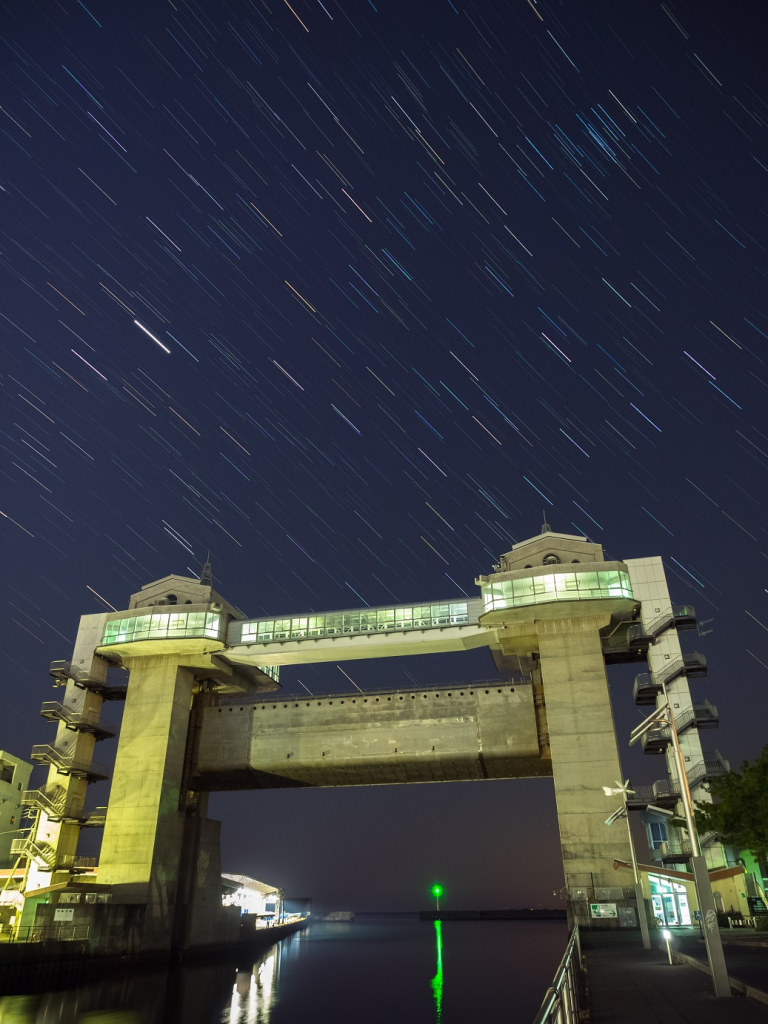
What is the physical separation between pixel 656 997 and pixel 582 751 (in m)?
31.9

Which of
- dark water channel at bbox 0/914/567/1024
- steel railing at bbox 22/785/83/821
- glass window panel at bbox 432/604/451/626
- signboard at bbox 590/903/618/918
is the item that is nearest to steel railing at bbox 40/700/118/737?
steel railing at bbox 22/785/83/821

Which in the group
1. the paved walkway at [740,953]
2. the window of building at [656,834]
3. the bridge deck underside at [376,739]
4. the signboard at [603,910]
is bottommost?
the paved walkway at [740,953]

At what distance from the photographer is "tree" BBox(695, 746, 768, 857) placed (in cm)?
4388

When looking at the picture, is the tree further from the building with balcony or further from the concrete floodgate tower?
the building with balcony

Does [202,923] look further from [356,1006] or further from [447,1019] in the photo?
[447,1019]

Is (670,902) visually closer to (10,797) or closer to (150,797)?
(150,797)

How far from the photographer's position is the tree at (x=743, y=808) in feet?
144

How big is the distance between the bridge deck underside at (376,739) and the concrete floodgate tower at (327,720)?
0.15 m

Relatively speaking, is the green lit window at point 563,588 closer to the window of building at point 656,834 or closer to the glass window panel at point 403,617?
the glass window panel at point 403,617

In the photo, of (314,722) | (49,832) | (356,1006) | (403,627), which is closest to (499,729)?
(403,627)

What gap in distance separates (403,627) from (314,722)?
11.0 m

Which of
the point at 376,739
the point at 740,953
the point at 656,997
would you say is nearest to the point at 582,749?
the point at 376,739

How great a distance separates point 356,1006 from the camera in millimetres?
41438

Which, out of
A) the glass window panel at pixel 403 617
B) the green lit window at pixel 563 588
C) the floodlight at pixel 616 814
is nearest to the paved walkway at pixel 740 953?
the floodlight at pixel 616 814
